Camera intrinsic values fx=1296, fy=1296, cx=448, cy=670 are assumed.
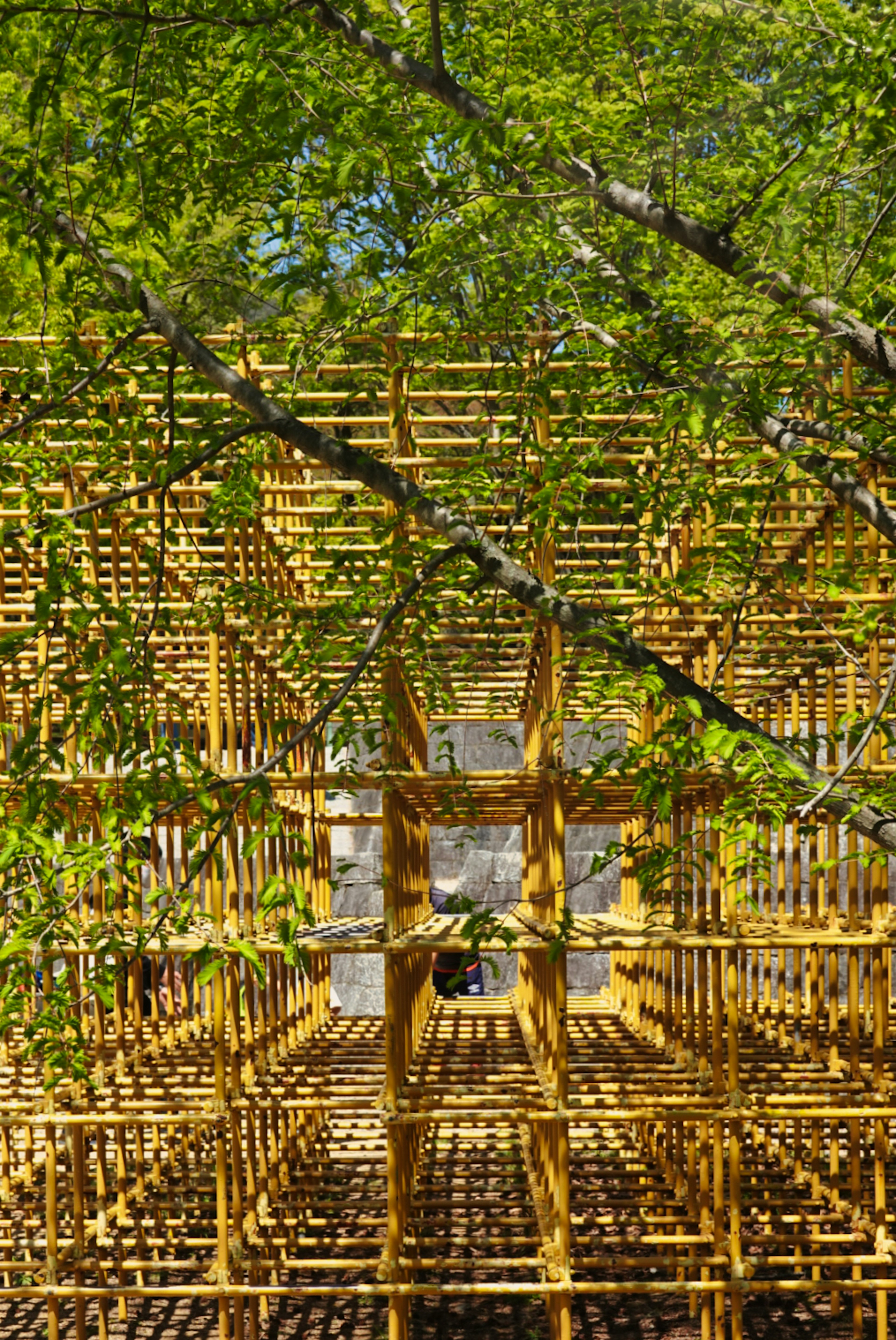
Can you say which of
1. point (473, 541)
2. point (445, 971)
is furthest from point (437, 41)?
point (445, 971)

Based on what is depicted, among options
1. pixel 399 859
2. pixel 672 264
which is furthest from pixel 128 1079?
pixel 672 264

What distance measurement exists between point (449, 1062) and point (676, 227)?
5336 millimetres

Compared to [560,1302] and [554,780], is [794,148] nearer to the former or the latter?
[554,780]

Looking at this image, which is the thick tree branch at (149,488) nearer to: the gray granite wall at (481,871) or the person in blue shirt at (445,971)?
the person in blue shirt at (445,971)

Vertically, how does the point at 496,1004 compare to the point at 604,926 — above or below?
below

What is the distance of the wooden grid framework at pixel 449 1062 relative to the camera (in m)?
5.81

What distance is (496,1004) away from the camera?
13.5m

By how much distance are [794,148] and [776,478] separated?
1.76 m

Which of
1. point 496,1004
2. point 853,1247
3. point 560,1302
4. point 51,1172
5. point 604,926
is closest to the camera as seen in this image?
point 560,1302

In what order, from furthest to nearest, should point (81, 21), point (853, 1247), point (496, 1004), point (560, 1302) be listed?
point (496, 1004), point (853, 1247), point (560, 1302), point (81, 21)

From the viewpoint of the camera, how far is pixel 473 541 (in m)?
5.16

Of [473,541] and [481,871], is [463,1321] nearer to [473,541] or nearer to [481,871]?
[473,541]

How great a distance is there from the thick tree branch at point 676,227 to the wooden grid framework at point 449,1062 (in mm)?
842

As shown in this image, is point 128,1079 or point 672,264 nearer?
point 128,1079
